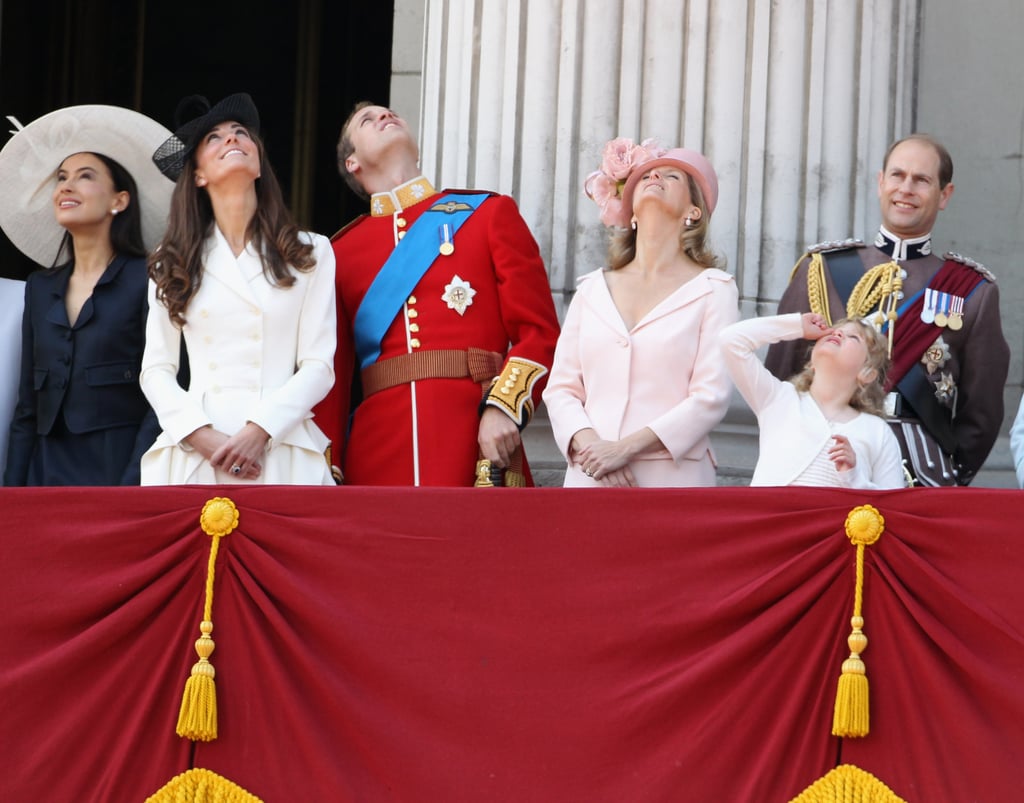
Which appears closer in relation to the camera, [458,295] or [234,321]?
[234,321]

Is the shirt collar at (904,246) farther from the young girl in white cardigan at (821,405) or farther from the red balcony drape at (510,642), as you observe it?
the red balcony drape at (510,642)

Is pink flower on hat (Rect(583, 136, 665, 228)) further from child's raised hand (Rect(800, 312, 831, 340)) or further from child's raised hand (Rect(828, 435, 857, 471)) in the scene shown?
child's raised hand (Rect(828, 435, 857, 471))

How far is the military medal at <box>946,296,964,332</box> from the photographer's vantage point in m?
5.79

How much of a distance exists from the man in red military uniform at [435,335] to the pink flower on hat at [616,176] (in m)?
0.29

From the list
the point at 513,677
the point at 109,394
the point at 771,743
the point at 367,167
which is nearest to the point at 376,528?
the point at 513,677

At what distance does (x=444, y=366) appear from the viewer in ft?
19.5

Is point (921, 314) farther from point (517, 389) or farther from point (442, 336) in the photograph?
point (442, 336)

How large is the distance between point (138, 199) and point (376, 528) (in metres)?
1.90

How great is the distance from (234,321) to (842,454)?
1.60 m

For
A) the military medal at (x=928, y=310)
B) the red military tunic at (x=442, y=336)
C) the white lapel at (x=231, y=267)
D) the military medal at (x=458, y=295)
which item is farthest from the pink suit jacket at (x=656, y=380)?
the white lapel at (x=231, y=267)

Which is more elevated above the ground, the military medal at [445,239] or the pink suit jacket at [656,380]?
the military medal at [445,239]

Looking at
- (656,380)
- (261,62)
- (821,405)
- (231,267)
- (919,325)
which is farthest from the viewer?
(261,62)

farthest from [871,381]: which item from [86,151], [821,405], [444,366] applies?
[86,151]

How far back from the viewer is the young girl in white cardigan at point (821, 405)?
5.21m
